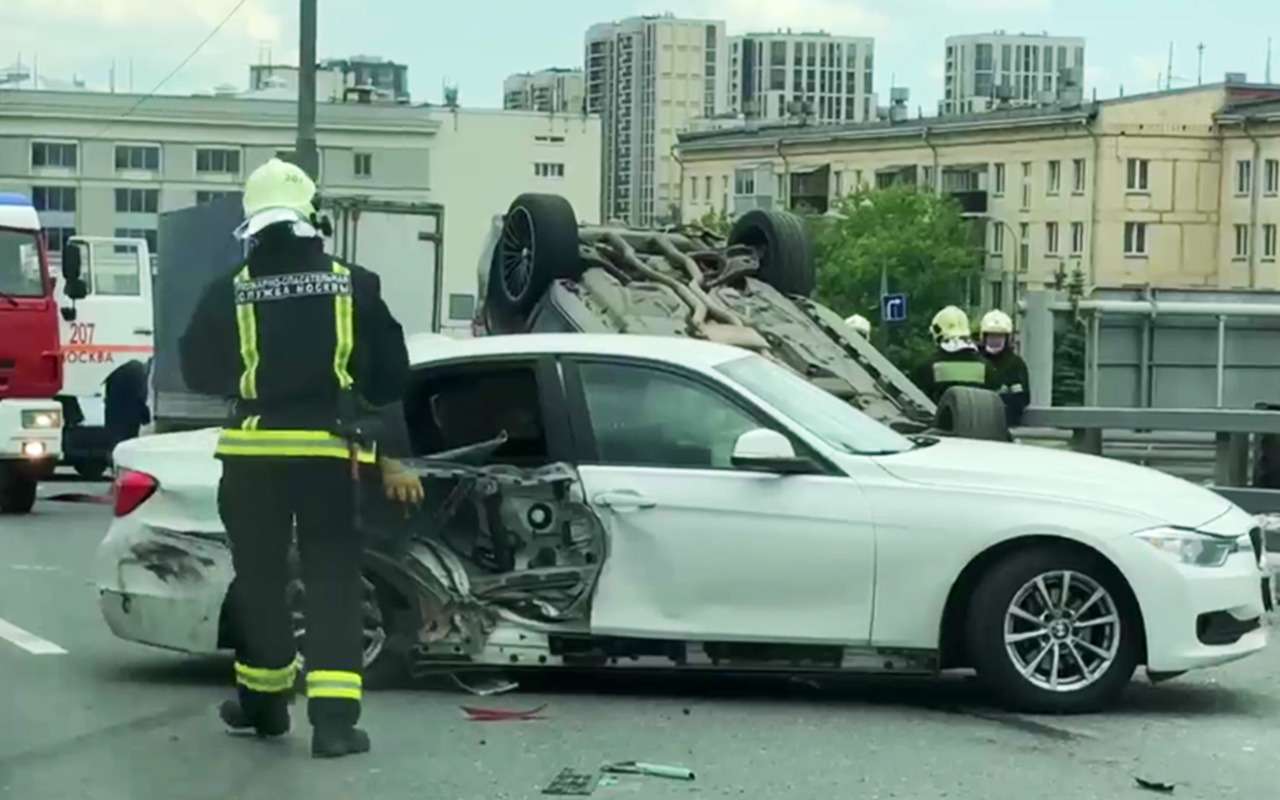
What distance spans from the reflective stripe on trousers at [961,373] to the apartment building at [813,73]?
115330mm

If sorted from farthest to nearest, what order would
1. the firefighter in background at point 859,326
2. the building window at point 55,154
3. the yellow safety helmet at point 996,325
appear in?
the building window at point 55,154, the firefighter in background at point 859,326, the yellow safety helmet at point 996,325

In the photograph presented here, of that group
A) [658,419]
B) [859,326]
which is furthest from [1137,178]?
[658,419]

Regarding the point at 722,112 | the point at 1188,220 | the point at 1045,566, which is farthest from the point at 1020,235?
the point at 1045,566

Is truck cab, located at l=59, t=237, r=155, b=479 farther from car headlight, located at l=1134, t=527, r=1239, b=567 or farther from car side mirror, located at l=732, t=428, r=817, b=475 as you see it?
car headlight, located at l=1134, t=527, r=1239, b=567

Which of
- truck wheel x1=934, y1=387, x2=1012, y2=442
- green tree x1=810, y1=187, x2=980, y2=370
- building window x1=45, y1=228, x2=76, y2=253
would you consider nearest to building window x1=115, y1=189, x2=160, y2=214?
building window x1=45, y1=228, x2=76, y2=253

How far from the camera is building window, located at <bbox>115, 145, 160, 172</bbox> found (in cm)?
3634

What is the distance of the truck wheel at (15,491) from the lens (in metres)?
19.8

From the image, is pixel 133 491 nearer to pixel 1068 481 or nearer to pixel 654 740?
pixel 654 740

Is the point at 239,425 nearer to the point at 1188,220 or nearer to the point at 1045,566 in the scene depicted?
the point at 1045,566

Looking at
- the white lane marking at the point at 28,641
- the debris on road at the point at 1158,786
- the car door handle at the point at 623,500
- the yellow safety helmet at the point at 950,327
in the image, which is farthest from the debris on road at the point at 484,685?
the yellow safety helmet at the point at 950,327

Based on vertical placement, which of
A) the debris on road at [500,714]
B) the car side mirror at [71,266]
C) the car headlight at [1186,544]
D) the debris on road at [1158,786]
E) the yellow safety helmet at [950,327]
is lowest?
the debris on road at [500,714]

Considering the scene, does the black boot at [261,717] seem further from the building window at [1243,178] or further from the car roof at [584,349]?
the building window at [1243,178]

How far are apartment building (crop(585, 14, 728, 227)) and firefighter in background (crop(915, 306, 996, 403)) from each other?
Result: 160 feet

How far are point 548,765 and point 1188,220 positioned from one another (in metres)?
85.0
